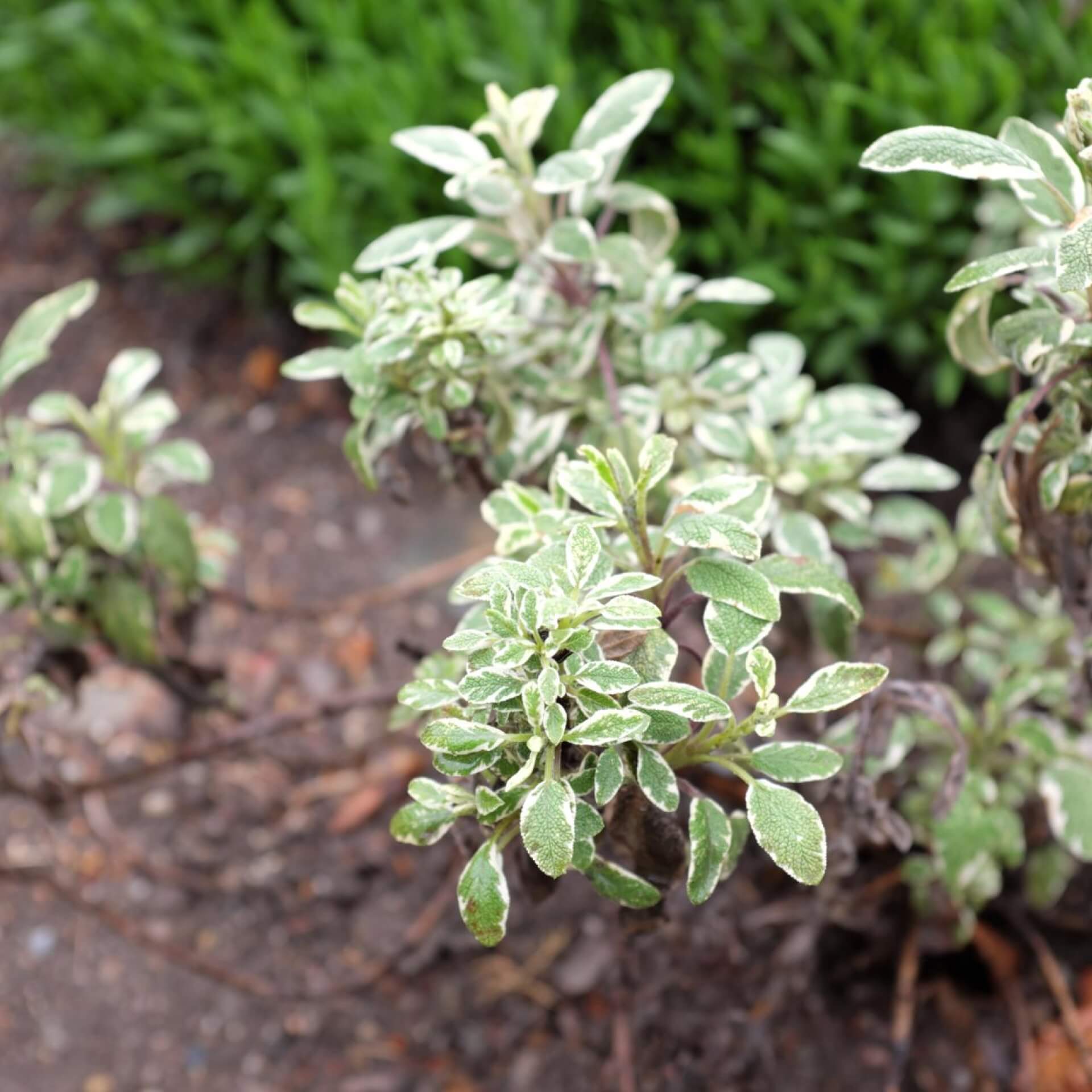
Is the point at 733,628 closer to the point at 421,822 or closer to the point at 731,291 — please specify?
the point at 421,822

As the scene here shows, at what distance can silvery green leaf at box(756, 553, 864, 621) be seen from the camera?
1123mm

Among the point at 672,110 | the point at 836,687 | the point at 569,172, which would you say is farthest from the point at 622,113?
the point at 672,110

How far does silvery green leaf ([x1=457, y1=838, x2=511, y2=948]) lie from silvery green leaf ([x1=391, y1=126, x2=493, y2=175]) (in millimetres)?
649

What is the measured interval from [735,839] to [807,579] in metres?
0.24

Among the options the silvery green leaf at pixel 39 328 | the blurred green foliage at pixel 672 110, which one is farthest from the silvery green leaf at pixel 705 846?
the blurred green foliage at pixel 672 110

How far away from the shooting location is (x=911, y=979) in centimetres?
165

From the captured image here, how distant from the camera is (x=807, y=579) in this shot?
3.70 ft

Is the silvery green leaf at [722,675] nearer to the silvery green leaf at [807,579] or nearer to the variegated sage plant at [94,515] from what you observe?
the silvery green leaf at [807,579]

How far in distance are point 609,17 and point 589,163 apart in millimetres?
1342

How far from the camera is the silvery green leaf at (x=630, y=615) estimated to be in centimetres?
96

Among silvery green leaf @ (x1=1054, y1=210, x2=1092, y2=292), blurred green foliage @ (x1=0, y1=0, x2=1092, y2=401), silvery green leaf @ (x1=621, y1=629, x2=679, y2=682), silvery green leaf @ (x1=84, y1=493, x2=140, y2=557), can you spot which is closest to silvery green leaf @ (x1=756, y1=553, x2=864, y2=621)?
silvery green leaf @ (x1=621, y1=629, x2=679, y2=682)

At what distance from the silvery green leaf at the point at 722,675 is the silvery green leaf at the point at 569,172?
0.44m

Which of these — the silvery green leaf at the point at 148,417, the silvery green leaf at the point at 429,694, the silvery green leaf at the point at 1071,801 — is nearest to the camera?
the silvery green leaf at the point at 429,694

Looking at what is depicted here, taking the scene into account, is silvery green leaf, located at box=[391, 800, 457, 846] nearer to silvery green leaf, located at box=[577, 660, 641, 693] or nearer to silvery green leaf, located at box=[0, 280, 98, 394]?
silvery green leaf, located at box=[577, 660, 641, 693]
